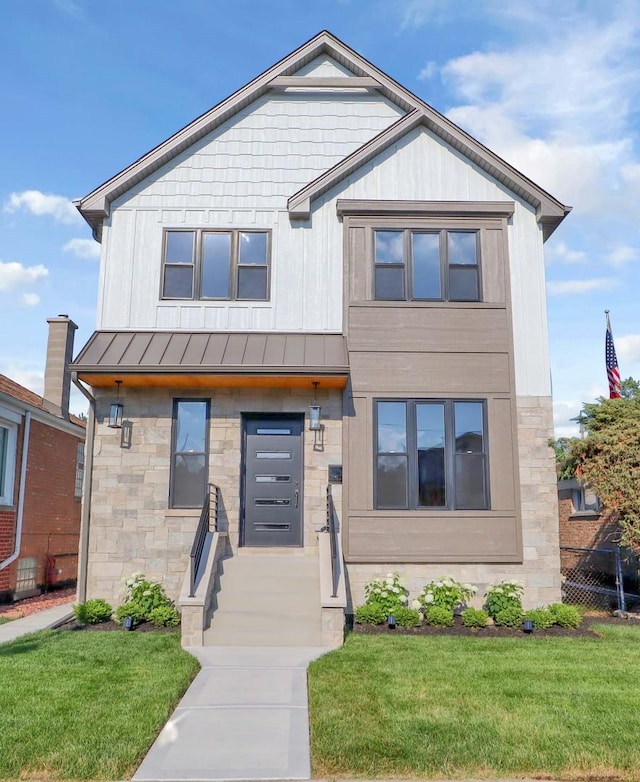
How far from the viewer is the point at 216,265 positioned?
12.3 metres

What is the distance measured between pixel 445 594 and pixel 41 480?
947 cm

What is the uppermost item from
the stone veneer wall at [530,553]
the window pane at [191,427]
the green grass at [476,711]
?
the window pane at [191,427]

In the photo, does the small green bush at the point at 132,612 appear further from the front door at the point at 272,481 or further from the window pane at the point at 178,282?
the window pane at the point at 178,282

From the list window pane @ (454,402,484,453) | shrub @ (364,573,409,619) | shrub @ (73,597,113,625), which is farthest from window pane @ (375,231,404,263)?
shrub @ (73,597,113,625)

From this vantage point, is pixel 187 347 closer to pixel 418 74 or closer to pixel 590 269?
pixel 418 74

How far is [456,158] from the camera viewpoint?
1252cm

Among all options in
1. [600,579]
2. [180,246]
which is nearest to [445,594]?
[600,579]

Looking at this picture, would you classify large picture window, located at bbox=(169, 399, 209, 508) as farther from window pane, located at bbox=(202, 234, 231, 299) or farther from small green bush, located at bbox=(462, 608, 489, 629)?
small green bush, located at bbox=(462, 608, 489, 629)

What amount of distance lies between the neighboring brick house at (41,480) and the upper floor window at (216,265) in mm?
4025

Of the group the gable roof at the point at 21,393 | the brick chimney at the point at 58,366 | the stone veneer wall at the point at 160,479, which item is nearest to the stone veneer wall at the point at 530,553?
the stone veneer wall at the point at 160,479

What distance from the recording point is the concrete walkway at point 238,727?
4.77 m

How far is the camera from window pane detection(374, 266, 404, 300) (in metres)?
12.0

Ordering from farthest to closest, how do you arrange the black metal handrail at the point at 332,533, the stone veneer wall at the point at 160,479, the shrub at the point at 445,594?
the stone veneer wall at the point at 160,479 → the shrub at the point at 445,594 → the black metal handrail at the point at 332,533

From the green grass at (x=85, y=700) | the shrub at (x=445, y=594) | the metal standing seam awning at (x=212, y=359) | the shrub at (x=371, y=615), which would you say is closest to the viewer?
the green grass at (x=85, y=700)
